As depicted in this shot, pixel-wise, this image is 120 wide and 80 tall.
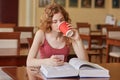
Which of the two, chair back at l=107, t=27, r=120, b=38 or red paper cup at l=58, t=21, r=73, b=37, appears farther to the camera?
chair back at l=107, t=27, r=120, b=38

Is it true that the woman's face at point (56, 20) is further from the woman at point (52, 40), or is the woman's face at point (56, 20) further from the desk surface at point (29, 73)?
the desk surface at point (29, 73)

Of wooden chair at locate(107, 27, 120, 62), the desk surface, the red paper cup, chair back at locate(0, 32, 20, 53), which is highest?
the red paper cup

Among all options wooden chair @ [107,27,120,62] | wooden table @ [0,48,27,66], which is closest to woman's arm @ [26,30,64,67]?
wooden table @ [0,48,27,66]

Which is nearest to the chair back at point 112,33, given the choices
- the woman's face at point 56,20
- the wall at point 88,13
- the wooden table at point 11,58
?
the wooden table at point 11,58

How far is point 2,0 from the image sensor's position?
30.6ft

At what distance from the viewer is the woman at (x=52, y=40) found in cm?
327

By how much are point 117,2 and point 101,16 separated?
0.73 m

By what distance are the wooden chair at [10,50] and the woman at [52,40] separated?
26.5 inches

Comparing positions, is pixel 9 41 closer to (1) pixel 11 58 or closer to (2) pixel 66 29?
(1) pixel 11 58

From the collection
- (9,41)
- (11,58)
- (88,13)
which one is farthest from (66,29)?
(88,13)

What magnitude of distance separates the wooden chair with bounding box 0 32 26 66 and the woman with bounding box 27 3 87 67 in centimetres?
67

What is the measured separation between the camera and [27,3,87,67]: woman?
327 cm

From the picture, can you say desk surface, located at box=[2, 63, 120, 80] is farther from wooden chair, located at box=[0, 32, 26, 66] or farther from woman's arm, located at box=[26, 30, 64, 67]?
wooden chair, located at box=[0, 32, 26, 66]

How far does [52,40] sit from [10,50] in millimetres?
1251
